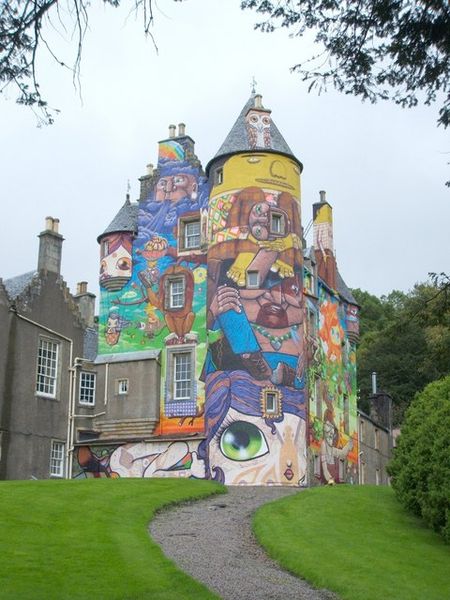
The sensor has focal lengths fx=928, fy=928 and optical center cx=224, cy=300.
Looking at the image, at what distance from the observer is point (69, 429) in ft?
123

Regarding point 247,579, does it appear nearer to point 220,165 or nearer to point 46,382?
point 46,382

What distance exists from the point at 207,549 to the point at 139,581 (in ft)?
14.2

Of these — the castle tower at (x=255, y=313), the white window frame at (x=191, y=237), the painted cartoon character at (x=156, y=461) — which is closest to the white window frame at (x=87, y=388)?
the painted cartoon character at (x=156, y=461)

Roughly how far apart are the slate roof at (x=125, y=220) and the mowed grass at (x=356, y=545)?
16416mm

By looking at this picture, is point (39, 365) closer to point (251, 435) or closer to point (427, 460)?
point (251, 435)

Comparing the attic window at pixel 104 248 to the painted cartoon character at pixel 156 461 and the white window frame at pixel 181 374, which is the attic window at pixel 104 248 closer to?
the white window frame at pixel 181 374

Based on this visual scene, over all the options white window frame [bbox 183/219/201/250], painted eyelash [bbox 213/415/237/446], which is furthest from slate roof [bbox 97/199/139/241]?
painted eyelash [bbox 213/415/237/446]

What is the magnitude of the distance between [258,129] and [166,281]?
24.5 feet

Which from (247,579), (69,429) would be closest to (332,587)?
(247,579)

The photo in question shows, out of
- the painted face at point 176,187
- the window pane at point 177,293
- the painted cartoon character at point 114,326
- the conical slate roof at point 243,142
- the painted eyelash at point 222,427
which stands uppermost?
the conical slate roof at point 243,142

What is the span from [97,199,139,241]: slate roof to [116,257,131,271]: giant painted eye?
1.32 meters

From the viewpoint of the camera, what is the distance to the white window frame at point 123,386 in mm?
38938

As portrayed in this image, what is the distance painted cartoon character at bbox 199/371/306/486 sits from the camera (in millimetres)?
34625

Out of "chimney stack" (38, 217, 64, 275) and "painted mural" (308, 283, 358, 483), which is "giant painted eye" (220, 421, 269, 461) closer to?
"painted mural" (308, 283, 358, 483)
